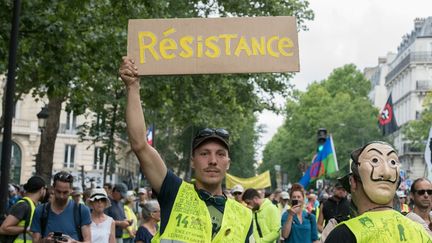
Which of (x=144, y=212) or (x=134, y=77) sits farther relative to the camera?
(x=144, y=212)

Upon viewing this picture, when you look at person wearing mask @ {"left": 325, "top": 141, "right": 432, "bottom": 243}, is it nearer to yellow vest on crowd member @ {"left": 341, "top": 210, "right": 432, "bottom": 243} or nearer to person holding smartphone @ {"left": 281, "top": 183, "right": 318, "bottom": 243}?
yellow vest on crowd member @ {"left": 341, "top": 210, "right": 432, "bottom": 243}

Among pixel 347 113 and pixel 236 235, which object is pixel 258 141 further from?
pixel 236 235

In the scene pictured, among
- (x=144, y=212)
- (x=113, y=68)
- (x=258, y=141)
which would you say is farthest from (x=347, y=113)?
(x=144, y=212)

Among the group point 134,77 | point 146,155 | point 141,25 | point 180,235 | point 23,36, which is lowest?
point 180,235

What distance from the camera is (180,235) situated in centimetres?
459

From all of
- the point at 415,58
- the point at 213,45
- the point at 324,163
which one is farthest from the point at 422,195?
the point at 415,58

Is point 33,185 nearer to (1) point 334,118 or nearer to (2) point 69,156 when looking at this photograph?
(2) point 69,156

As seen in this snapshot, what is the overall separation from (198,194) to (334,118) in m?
74.9

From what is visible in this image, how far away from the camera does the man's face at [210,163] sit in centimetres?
473

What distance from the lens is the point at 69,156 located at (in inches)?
2672

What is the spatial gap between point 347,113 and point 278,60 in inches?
2941

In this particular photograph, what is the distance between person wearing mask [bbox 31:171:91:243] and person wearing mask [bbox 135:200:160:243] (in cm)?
146

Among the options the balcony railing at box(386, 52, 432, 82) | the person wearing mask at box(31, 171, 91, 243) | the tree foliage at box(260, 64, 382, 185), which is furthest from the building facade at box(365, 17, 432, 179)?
the person wearing mask at box(31, 171, 91, 243)

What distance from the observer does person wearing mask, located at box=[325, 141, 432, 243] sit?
3.71 metres
